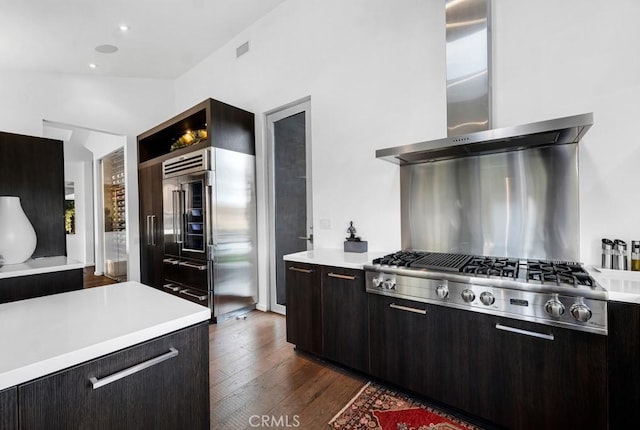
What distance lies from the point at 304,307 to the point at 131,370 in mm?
1716

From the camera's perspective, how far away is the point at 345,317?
2311 millimetres

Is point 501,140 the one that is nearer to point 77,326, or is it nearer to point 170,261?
point 77,326

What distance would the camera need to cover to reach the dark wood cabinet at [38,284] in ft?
7.54

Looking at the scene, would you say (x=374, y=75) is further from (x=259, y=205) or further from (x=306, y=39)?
(x=259, y=205)

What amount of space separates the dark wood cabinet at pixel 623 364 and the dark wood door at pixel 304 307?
1.72 metres

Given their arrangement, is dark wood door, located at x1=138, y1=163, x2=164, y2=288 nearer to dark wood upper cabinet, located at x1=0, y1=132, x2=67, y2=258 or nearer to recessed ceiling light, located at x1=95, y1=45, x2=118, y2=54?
dark wood upper cabinet, located at x1=0, y1=132, x2=67, y2=258

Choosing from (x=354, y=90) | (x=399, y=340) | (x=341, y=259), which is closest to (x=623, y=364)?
(x=399, y=340)

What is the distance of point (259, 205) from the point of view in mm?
3965

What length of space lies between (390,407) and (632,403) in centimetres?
120

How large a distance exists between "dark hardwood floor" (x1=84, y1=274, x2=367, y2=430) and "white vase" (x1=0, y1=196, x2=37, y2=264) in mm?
1862

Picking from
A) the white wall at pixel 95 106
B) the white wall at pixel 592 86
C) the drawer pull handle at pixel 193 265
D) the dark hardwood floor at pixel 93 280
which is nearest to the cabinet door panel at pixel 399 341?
the white wall at pixel 592 86

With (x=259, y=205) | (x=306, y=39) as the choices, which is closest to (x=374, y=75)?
(x=306, y=39)

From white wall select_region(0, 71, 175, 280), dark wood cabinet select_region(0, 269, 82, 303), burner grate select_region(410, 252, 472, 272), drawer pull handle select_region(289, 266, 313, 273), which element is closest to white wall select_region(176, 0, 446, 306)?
burner grate select_region(410, 252, 472, 272)

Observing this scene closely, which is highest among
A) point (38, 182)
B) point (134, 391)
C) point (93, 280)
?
point (38, 182)
